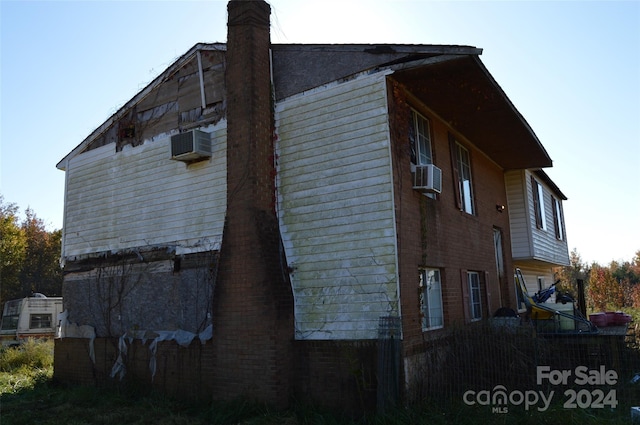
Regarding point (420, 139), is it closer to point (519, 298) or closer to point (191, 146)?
point (191, 146)

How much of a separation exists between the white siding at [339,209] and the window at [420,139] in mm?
1487

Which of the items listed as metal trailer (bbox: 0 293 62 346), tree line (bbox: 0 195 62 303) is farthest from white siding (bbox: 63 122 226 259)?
tree line (bbox: 0 195 62 303)

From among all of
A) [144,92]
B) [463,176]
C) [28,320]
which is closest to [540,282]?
[463,176]

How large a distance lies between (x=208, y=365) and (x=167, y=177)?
4.28 meters

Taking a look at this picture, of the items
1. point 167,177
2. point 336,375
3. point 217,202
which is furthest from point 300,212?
point 167,177

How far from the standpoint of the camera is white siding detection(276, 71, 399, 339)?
8391mm

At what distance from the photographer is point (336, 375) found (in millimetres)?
8430

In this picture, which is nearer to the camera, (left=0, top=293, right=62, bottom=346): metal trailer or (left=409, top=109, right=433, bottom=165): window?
(left=409, top=109, right=433, bottom=165): window

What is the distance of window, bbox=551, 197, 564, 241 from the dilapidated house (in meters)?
8.73

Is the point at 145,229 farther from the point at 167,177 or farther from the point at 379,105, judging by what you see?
the point at 379,105

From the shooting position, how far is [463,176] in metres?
12.7

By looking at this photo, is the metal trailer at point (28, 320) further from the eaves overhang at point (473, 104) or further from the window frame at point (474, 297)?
the eaves overhang at point (473, 104)

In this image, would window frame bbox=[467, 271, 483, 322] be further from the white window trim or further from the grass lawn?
the grass lawn

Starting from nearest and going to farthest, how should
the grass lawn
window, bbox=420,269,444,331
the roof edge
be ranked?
the grass lawn
window, bbox=420,269,444,331
the roof edge
